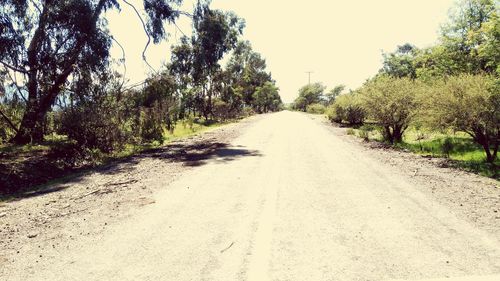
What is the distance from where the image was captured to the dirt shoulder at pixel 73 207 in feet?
15.0

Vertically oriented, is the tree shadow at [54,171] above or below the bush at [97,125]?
below

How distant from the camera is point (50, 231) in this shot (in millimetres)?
5094

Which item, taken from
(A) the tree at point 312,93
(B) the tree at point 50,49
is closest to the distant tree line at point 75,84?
(B) the tree at point 50,49

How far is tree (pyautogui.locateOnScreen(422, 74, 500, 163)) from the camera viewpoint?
36.5 ft

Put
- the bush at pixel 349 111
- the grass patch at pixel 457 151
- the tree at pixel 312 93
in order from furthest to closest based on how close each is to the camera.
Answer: the tree at pixel 312 93 → the bush at pixel 349 111 → the grass patch at pixel 457 151

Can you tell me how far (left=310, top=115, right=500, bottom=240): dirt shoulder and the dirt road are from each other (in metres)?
0.13

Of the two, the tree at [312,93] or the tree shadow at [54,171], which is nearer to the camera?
the tree shadow at [54,171]

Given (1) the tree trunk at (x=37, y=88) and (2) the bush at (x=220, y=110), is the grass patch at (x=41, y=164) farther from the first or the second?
(2) the bush at (x=220, y=110)

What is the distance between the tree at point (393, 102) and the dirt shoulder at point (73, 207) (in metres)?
11.9

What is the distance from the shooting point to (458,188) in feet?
25.1

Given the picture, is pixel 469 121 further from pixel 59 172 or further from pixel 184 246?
pixel 59 172

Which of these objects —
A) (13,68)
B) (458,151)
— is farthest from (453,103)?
(13,68)

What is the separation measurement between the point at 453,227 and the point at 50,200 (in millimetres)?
8257

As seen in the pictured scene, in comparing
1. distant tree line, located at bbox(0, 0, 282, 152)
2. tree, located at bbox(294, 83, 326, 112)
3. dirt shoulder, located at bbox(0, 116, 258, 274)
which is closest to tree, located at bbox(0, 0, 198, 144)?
distant tree line, located at bbox(0, 0, 282, 152)
